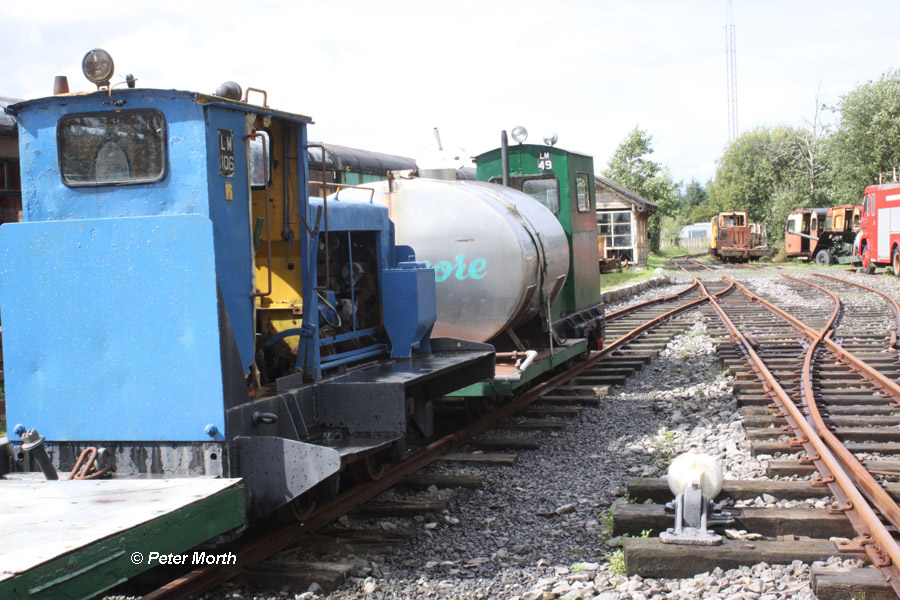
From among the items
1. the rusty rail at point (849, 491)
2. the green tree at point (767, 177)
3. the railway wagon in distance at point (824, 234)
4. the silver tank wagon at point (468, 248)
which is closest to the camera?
the rusty rail at point (849, 491)

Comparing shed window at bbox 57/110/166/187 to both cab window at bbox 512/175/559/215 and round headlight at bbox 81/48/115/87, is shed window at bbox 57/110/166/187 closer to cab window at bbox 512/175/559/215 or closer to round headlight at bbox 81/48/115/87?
round headlight at bbox 81/48/115/87

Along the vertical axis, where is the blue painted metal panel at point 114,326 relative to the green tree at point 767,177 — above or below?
below

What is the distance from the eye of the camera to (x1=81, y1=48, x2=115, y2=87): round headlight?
4711 mm

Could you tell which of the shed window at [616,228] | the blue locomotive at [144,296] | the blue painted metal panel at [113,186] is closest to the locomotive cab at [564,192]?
the blue locomotive at [144,296]

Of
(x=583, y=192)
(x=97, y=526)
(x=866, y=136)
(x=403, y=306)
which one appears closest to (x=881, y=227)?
(x=866, y=136)

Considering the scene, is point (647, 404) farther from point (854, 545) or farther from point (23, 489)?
point (23, 489)

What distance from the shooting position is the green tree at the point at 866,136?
151 feet

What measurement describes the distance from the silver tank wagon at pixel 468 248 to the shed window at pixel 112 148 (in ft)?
13.5

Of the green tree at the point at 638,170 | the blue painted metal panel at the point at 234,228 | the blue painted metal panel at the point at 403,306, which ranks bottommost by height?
the blue painted metal panel at the point at 403,306

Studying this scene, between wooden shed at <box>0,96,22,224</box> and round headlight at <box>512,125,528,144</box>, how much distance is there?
230 inches

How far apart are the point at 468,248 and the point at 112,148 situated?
4268mm

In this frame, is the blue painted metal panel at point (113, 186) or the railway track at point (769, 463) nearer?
the railway track at point (769, 463)

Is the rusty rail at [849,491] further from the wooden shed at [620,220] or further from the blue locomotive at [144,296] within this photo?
the wooden shed at [620,220]

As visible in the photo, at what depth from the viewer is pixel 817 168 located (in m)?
67.0
